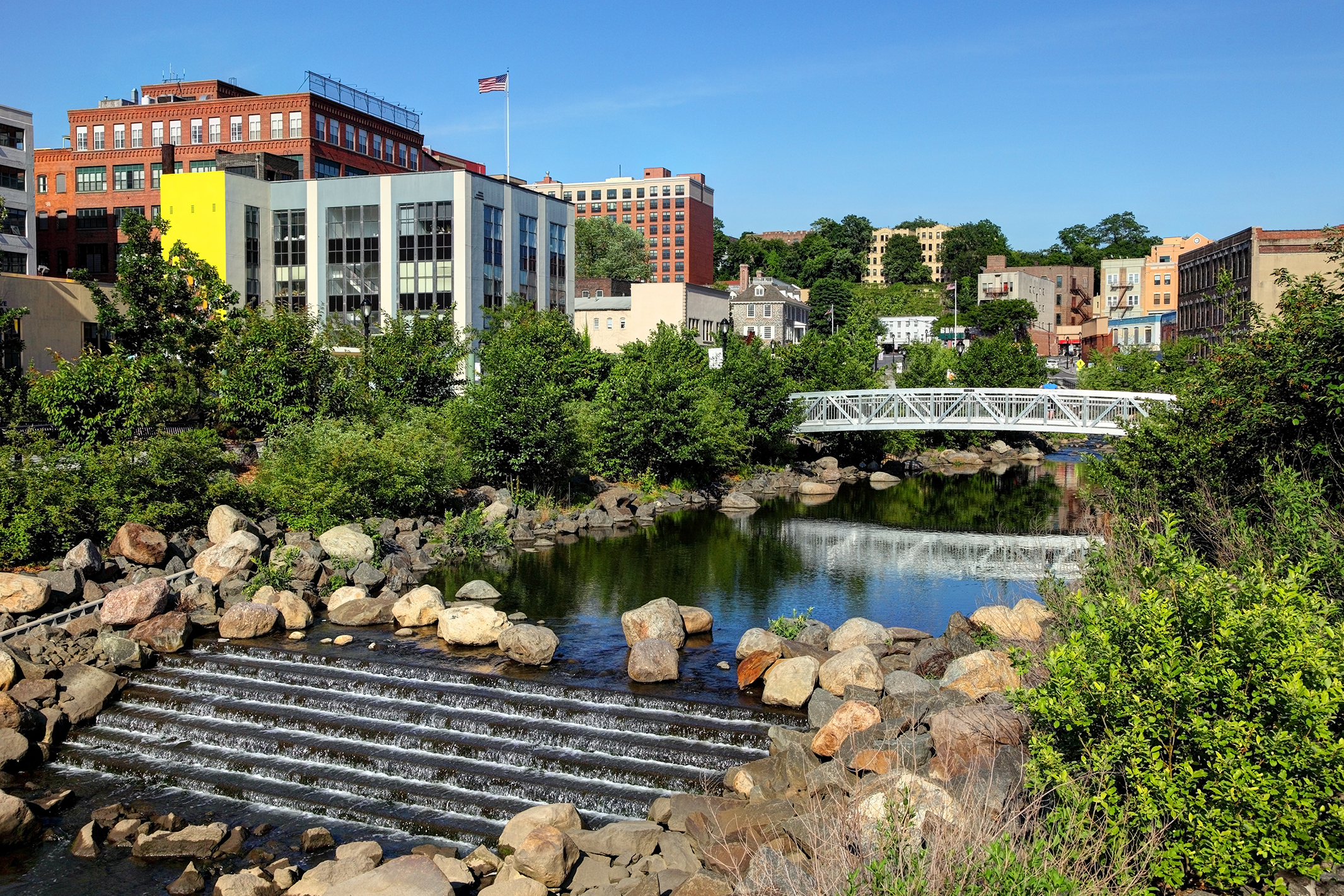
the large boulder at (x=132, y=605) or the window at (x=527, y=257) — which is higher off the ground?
the window at (x=527, y=257)

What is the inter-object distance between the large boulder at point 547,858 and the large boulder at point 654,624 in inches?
363

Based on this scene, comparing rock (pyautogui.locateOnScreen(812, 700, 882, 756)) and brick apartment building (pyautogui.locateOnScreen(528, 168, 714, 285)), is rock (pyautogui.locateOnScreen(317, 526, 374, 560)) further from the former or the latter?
brick apartment building (pyautogui.locateOnScreen(528, 168, 714, 285))

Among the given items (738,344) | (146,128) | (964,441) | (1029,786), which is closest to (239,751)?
(1029,786)

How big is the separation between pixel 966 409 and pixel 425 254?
3323 centimetres

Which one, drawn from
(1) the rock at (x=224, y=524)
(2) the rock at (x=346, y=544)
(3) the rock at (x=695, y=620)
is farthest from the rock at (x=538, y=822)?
(1) the rock at (x=224, y=524)

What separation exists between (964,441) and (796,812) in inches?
2546

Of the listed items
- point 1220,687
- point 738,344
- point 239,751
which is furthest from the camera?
point 738,344

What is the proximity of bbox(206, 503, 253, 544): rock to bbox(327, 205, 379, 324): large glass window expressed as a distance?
3421 centimetres

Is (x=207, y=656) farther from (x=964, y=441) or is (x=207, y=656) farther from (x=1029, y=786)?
(x=964, y=441)

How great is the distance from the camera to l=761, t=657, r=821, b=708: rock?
2111 cm

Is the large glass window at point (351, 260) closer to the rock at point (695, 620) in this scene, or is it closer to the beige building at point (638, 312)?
the beige building at point (638, 312)

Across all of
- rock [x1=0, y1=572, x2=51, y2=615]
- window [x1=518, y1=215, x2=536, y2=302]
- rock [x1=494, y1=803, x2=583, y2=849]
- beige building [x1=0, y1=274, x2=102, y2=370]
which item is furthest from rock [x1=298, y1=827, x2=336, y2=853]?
window [x1=518, y1=215, x2=536, y2=302]

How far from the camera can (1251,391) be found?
2206 centimetres

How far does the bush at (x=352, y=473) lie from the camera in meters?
34.9
